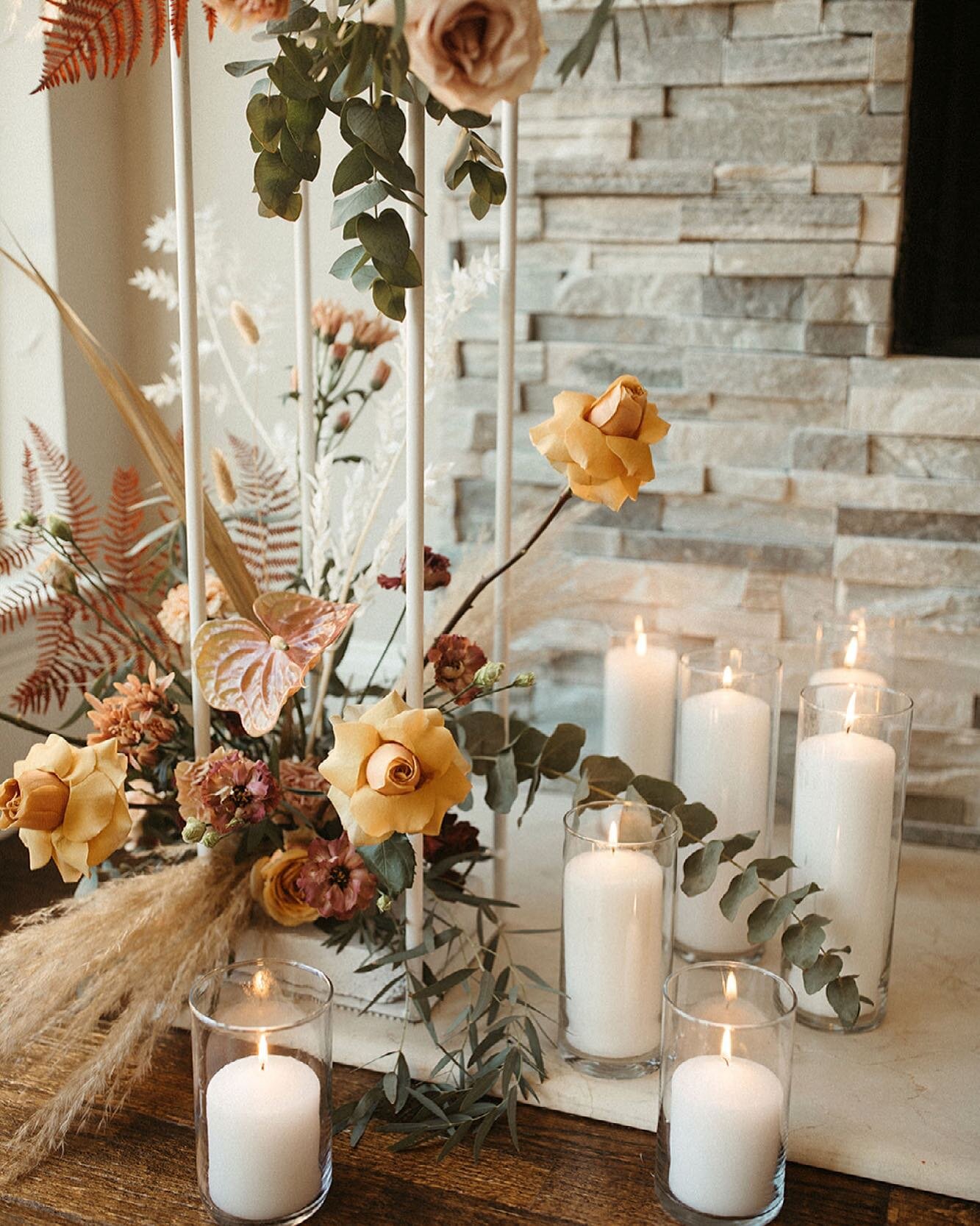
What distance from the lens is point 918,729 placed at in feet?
4.29

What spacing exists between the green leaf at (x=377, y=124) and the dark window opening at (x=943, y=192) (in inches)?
27.7

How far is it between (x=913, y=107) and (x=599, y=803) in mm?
757

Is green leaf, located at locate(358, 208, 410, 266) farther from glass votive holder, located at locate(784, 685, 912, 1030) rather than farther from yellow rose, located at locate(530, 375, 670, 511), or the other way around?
glass votive holder, located at locate(784, 685, 912, 1030)

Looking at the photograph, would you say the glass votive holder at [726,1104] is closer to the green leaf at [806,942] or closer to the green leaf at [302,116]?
the green leaf at [806,942]

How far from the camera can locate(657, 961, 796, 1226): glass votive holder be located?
0.75m

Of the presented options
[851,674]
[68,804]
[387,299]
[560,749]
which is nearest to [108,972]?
[68,804]

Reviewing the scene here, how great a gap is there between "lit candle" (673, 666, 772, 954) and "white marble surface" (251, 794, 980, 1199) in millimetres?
90

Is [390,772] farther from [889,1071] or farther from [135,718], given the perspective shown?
[889,1071]

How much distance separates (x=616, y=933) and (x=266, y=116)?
56 centimetres

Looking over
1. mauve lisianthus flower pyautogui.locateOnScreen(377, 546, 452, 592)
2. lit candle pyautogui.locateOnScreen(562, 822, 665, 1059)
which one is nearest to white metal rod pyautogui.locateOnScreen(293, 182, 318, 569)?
mauve lisianthus flower pyautogui.locateOnScreen(377, 546, 452, 592)

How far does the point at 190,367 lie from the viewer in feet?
2.72

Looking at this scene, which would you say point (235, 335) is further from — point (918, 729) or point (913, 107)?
point (918, 729)

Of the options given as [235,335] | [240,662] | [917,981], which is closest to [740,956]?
[917,981]

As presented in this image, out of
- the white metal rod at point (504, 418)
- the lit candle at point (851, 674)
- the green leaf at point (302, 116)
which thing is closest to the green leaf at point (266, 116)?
the green leaf at point (302, 116)
